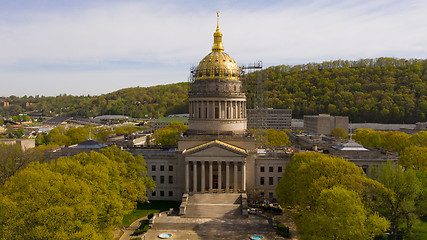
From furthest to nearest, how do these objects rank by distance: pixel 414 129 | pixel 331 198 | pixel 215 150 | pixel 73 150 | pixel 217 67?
pixel 414 129
pixel 217 67
pixel 73 150
pixel 215 150
pixel 331 198

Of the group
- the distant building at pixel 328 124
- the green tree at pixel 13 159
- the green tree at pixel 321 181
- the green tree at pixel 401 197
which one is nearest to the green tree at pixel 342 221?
the green tree at pixel 321 181

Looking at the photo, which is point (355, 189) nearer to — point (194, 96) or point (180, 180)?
point (180, 180)

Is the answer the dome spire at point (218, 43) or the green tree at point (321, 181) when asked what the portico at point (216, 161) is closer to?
the green tree at point (321, 181)

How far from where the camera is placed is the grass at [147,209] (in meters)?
58.2

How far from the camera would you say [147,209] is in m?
64.4

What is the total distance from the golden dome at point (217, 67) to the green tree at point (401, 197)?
43.8 metres


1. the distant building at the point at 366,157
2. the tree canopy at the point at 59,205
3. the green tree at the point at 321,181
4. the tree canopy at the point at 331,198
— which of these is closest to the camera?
the tree canopy at the point at 59,205

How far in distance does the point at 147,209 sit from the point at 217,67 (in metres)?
36.4

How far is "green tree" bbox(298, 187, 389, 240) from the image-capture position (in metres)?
35.8

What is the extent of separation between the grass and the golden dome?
102 ft

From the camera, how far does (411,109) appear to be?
586 feet

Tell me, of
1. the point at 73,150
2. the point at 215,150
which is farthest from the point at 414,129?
the point at 73,150

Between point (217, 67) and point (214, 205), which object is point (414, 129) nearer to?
point (217, 67)

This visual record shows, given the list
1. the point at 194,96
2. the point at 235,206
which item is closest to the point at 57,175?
the point at 235,206
